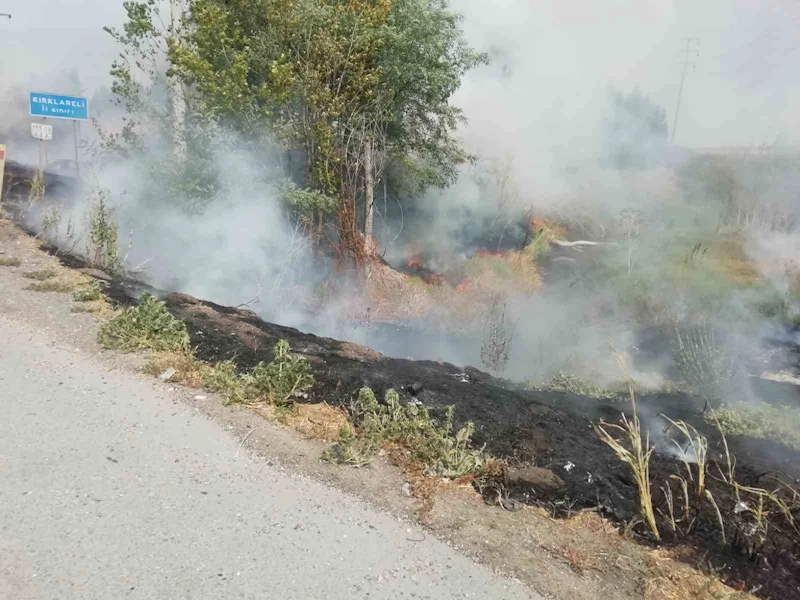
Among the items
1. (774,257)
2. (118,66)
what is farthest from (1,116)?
(774,257)

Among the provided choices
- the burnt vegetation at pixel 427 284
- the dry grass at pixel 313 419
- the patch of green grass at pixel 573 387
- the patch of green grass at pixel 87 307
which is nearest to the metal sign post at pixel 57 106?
the burnt vegetation at pixel 427 284

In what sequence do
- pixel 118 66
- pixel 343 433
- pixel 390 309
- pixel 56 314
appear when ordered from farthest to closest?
pixel 390 309 < pixel 118 66 < pixel 56 314 < pixel 343 433

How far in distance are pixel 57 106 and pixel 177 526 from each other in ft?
31.4

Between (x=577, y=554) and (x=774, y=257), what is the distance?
1279 cm

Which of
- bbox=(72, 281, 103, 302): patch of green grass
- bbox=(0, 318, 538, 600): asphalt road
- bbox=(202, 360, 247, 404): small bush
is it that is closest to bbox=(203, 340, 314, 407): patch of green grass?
bbox=(202, 360, 247, 404): small bush

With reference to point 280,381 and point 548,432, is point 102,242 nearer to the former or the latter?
point 280,381

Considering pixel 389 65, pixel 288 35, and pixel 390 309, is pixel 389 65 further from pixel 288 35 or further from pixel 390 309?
pixel 390 309

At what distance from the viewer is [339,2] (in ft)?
33.8

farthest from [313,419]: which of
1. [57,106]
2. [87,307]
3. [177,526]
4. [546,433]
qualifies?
[57,106]

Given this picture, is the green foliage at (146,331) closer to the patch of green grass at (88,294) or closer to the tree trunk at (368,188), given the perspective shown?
the patch of green grass at (88,294)

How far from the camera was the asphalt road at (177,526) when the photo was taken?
234 centimetres

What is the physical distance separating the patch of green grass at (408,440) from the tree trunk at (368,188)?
763 cm

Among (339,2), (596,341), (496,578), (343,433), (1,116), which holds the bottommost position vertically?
(596,341)

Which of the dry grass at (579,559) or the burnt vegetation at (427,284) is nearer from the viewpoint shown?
the dry grass at (579,559)
